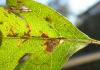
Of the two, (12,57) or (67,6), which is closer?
(12,57)

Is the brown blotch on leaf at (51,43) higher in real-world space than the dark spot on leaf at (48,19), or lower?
lower

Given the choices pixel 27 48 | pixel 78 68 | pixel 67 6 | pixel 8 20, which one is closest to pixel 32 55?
pixel 27 48

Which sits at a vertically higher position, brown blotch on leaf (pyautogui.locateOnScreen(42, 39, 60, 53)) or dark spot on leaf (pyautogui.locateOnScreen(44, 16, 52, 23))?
dark spot on leaf (pyautogui.locateOnScreen(44, 16, 52, 23))

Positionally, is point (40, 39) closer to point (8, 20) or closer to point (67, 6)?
point (8, 20)

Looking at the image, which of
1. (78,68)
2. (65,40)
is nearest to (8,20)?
(65,40)

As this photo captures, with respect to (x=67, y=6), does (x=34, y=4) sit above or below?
below

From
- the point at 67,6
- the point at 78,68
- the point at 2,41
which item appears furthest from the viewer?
the point at 67,6

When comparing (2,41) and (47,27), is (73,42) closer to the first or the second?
(47,27)

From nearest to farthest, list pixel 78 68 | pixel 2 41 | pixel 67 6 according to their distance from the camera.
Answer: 1. pixel 2 41
2. pixel 78 68
3. pixel 67 6

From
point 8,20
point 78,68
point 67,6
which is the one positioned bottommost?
point 8,20
